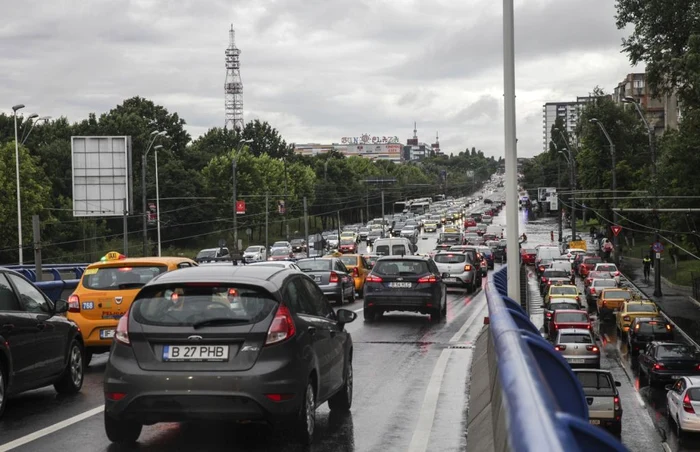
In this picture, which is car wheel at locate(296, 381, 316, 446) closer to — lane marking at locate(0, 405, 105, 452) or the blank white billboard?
lane marking at locate(0, 405, 105, 452)

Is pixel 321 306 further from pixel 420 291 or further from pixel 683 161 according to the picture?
pixel 683 161

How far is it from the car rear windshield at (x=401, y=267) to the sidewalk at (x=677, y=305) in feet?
55.2

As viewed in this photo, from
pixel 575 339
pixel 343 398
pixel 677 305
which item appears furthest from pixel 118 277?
pixel 677 305

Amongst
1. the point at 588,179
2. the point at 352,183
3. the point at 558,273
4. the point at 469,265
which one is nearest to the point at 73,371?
the point at 469,265

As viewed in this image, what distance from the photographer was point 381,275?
87.0 feet

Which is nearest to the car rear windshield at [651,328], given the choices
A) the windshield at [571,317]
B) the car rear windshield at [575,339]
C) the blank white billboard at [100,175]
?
the windshield at [571,317]

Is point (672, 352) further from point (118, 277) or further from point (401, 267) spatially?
point (118, 277)

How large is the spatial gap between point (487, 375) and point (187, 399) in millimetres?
3201

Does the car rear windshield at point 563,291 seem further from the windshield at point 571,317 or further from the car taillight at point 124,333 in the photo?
the car taillight at point 124,333

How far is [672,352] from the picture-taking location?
3041 centimetres

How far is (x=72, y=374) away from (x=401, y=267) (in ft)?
47.8

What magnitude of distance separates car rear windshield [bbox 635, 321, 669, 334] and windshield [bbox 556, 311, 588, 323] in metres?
2.57

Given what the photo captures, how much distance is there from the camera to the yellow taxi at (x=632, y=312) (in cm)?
3925

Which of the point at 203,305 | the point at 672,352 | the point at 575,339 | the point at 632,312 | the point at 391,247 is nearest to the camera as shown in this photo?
the point at 203,305
